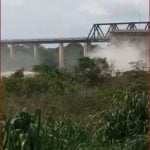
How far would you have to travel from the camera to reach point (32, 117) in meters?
5.58

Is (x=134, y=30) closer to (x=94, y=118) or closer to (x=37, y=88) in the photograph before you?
(x=37, y=88)

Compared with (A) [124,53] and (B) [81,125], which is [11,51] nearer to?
(A) [124,53]

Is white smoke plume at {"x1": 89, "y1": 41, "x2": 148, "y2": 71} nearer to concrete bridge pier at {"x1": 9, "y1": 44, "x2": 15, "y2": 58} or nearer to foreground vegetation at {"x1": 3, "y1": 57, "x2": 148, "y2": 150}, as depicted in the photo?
concrete bridge pier at {"x1": 9, "y1": 44, "x2": 15, "y2": 58}

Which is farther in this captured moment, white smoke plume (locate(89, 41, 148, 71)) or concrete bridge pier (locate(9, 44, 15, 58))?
concrete bridge pier (locate(9, 44, 15, 58))

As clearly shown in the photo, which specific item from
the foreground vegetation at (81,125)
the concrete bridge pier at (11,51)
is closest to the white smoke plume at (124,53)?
the concrete bridge pier at (11,51)

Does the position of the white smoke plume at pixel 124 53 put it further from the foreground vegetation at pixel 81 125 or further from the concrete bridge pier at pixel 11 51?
the foreground vegetation at pixel 81 125

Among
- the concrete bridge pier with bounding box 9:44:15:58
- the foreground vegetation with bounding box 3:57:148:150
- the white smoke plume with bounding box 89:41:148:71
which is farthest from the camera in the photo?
the concrete bridge pier with bounding box 9:44:15:58

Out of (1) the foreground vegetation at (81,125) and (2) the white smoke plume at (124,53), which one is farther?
(2) the white smoke plume at (124,53)

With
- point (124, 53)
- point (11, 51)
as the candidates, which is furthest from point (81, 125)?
point (11, 51)

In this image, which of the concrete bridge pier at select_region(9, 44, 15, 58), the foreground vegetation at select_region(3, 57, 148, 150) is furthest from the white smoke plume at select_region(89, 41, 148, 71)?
the foreground vegetation at select_region(3, 57, 148, 150)

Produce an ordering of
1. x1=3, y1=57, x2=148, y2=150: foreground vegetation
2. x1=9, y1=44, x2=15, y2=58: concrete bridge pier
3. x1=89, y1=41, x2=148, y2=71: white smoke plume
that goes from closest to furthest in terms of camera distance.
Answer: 1. x1=3, y1=57, x2=148, y2=150: foreground vegetation
2. x1=89, y1=41, x2=148, y2=71: white smoke plume
3. x1=9, y1=44, x2=15, y2=58: concrete bridge pier

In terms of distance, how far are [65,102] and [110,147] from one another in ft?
21.2

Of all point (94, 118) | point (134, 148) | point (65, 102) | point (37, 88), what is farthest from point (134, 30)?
point (134, 148)

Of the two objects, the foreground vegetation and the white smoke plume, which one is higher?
the white smoke plume
